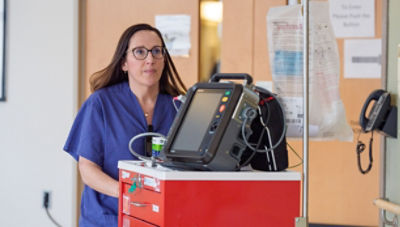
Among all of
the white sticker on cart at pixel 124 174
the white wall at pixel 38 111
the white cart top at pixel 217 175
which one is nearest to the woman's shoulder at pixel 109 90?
the white sticker on cart at pixel 124 174

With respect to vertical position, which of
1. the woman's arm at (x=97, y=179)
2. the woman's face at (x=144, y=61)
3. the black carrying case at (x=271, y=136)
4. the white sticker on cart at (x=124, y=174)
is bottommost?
the woman's arm at (x=97, y=179)

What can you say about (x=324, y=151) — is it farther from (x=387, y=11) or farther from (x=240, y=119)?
(x=240, y=119)

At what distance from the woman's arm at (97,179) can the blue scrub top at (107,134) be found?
0.02 meters

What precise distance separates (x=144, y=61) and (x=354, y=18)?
4.73 feet

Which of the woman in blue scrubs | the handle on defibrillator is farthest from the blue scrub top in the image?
the handle on defibrillator

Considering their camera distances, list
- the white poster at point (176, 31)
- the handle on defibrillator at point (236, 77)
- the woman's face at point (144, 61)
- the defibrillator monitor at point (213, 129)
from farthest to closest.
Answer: the white poster at point (176, 31) → the woman's face at point (144, 61) → the handle on defibrillator at point (236, 77) → the defibrillator monitor at point (213, 129)

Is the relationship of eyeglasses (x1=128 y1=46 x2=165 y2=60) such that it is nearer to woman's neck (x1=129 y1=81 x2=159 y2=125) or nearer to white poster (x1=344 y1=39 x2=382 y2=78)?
woman's neck (x1=129 y1=81 x2=159 y2=125)

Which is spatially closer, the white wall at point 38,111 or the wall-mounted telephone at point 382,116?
the wall-mounted telephone at point 382,116

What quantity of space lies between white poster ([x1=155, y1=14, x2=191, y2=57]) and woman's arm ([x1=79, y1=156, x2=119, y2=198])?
140cm

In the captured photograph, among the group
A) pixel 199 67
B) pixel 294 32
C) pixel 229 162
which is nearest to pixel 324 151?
pixel 199 67

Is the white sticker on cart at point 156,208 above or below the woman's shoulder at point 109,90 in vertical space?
below

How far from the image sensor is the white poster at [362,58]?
116 inches

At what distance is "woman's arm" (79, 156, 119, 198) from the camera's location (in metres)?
1.75

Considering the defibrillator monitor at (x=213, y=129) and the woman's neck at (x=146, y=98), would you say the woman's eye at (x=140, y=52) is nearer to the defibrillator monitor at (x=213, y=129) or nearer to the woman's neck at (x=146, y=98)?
the woman's neck at (x=146, y=98)
